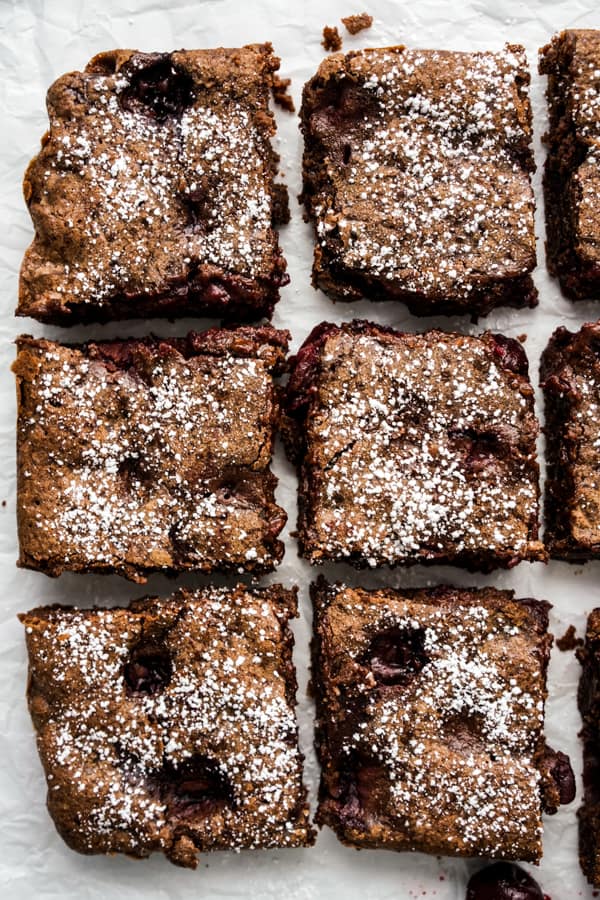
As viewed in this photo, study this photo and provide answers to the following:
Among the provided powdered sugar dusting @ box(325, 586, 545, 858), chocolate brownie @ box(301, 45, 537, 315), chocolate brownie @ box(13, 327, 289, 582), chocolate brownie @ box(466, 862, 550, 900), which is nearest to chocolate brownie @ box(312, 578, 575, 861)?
powdered sugar dusting @ box(325, 586, 545, 858)

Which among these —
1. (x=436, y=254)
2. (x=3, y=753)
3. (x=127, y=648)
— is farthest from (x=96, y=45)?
(x=3, y=753)

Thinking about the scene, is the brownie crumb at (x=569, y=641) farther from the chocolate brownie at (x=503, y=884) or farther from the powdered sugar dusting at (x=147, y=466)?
the powdered sugar dusting at (x=147, y=466)

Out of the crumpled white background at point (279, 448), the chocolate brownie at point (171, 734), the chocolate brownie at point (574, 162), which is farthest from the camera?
the crumpled white background at point (279, 448)

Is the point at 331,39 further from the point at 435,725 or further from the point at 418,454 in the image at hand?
the point at 435,725

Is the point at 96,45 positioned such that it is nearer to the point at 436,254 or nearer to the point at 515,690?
the point at 436,254

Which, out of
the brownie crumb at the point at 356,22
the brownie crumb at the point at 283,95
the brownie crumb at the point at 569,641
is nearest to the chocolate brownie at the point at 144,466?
the brownie crumb at the point at 283,95

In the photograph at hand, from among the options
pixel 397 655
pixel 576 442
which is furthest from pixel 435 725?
pixel 576 442
